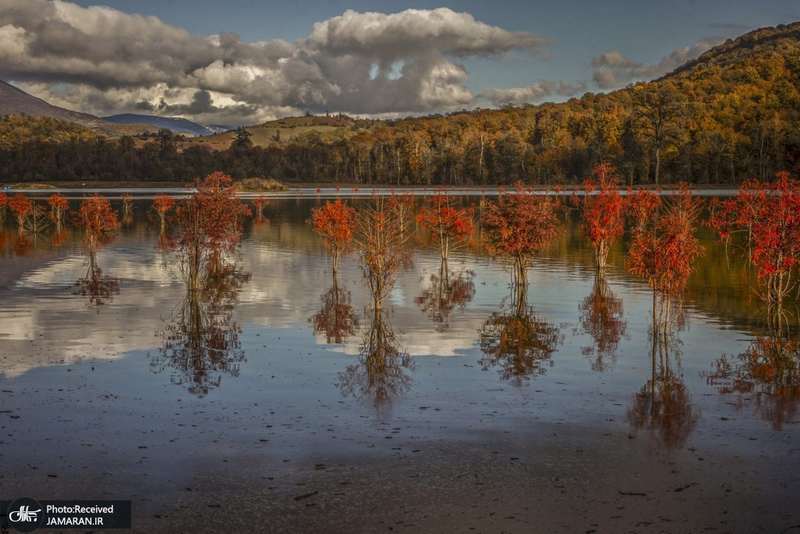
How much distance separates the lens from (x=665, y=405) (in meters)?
12.2

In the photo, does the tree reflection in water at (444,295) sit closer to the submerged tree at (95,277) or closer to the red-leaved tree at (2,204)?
the submerged tree at (95,277)

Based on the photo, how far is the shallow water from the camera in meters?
9.02

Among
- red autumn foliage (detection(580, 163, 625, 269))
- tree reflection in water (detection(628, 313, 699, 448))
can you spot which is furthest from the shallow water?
red autumn foliage (detection(580, 163, 625, 269))

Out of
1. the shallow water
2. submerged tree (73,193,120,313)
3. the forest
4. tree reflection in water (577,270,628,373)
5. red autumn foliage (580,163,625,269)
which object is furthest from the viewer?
the forest

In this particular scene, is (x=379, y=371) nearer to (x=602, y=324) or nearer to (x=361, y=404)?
(x=361, y=404)

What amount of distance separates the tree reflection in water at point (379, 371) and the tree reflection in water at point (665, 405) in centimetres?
396

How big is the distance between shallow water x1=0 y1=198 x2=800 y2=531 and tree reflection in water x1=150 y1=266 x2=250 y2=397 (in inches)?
3.0

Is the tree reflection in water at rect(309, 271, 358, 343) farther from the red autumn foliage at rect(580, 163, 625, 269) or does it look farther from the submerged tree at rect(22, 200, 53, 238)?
the submerged tree at rect(22, 200, 53, 238)

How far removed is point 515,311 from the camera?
2080cm

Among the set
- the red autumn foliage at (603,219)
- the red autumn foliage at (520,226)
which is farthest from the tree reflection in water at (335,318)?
the red autumn foliage at (603,219)

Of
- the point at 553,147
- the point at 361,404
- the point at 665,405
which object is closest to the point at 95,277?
the point at 361,404

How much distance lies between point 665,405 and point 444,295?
12.0m

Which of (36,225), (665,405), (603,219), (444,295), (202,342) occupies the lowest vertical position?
(665,405)

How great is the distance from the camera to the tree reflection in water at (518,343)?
48.1ft
